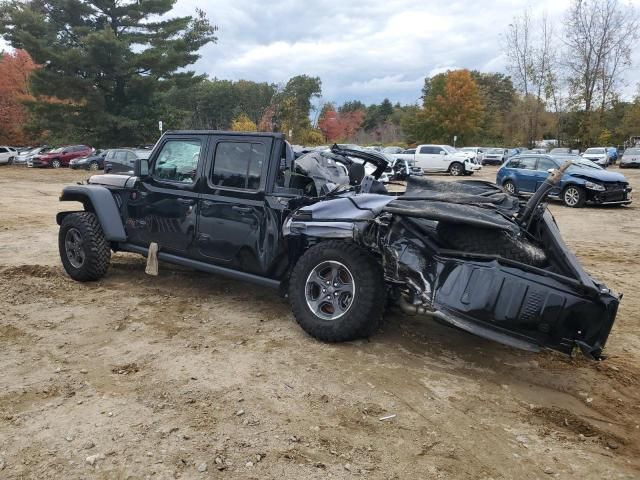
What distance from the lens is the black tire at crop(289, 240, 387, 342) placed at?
4.18 meters

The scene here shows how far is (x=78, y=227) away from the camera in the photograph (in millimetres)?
5961

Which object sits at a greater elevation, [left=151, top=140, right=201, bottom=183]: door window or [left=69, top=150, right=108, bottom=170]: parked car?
[left=151, top=140, right=201, bottom=183]: door window

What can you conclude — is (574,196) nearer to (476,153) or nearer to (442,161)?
(442,161)

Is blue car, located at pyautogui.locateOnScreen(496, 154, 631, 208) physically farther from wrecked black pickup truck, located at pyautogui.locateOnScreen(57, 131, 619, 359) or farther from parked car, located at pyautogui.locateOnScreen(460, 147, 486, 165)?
parked car, located at pyautogui.locateOnScreen(460, 147, 486, 165)

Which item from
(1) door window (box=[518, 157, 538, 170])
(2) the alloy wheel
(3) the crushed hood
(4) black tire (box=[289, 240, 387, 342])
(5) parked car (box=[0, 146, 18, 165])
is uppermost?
(1) door window (box=[518, 157, 538, 170])

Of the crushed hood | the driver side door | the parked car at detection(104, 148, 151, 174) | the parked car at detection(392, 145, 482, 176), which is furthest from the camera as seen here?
the parked car at detection(392, 145, 482, 176)

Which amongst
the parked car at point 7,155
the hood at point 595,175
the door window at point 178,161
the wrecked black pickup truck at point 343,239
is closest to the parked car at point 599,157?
the hood at point 595,175

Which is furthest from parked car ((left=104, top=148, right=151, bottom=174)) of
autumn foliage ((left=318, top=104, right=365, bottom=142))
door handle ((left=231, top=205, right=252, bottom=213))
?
autumn foliage ((left=318, top=104, right=365, bottom=142))

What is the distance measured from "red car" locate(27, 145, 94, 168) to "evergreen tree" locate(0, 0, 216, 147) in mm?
2131

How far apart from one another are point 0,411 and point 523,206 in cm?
416

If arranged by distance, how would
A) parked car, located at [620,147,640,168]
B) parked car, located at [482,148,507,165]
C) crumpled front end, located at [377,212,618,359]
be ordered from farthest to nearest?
parked car, located at [482,148,507,165], parked car, located at [620,147,640,168], crumpled front end, located at [377,212,618,359]

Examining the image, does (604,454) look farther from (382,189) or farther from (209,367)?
(382,189)

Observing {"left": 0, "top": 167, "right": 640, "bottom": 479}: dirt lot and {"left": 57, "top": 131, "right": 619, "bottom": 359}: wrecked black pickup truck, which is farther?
{"left": 57, "top": 131, "right": 619, "bottom": 359}: wrecked black pickup truck

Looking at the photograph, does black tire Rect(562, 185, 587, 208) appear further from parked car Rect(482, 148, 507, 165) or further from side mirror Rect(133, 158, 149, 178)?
parked car Rect(482, 148, 507, 165)
